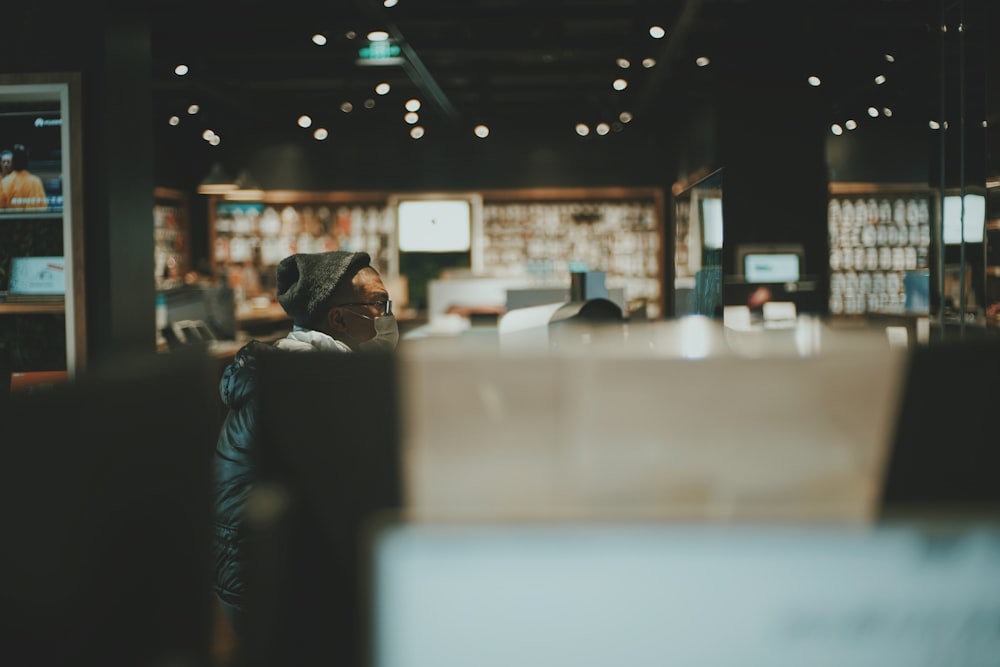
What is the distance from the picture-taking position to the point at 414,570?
0.58m

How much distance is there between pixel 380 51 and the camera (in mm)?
7848

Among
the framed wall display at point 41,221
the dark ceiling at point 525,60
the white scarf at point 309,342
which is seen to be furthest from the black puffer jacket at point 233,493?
the dark ceiling at point 525,60

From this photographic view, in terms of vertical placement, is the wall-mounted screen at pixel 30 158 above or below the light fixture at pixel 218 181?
below

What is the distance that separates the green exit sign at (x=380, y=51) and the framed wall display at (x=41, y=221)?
399cm

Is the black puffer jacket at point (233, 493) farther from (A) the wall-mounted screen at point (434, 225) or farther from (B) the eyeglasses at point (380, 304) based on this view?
(A) the wall-mounted screen at point (434, 225)

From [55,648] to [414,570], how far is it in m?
0.25

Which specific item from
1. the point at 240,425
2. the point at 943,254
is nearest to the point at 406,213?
the point at 943,254

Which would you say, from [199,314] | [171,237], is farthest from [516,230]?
[199,314]

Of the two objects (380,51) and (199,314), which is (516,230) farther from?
(199,314)

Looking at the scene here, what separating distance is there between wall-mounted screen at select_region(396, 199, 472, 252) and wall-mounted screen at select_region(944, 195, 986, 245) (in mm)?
8753

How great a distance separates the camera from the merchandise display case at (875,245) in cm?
1152

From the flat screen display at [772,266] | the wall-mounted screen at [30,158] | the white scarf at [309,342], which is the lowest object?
the white scarf at [309,342]

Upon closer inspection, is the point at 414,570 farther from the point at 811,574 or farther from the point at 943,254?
the point at 943,254

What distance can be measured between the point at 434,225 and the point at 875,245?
5.83 meters
